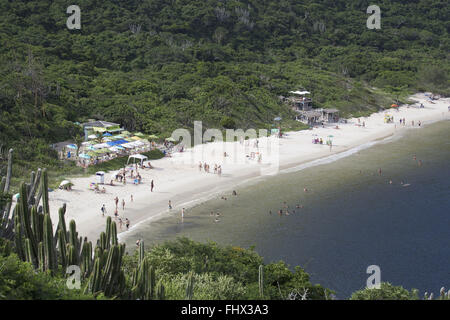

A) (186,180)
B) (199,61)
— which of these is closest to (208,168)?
(186,180)

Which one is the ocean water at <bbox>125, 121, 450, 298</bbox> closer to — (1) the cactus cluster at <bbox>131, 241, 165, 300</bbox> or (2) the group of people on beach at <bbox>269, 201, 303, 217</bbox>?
(2) the group of people on beach at <bbox>269, 201, 303, 217</bbox>

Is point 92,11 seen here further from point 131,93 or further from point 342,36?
point 342,36

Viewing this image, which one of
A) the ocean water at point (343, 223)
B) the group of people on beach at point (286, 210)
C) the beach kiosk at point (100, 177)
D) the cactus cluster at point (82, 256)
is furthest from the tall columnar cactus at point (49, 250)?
the beach kiosk at point (100, 177)

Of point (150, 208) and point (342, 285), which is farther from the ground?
point (150, 208)

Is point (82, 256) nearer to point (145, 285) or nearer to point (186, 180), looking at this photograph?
point (145, 285)

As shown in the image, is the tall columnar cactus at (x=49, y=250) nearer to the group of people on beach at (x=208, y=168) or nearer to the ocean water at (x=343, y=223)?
the ocean water at (x=343, y=223)

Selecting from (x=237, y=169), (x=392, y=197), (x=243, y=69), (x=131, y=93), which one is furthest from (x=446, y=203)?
(x=243, y=69)
